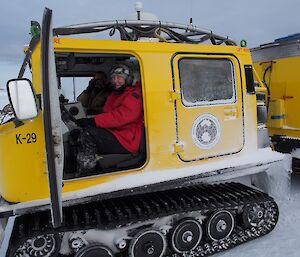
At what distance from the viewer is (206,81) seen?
3.54 m

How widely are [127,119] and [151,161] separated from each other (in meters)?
0.48

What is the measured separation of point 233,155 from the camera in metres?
3.66

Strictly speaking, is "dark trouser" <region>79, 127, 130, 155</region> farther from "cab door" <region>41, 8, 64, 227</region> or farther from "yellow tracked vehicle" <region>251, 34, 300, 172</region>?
"yellow tracked vehicle" <region>251, 34, 300, 172</region>

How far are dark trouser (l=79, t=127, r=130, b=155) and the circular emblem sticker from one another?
776 mm

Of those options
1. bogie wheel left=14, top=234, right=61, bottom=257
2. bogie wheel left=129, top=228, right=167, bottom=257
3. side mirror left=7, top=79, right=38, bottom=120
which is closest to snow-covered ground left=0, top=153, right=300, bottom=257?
bogie wheel left=129, top=228, right=167, bottom=257

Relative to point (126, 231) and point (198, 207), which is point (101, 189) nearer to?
point (126, 231)

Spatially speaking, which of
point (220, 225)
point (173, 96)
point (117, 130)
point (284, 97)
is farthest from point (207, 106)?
point (284, 97)

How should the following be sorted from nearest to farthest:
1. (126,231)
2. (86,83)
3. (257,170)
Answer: (126,231) → (257,170) → (86,83)

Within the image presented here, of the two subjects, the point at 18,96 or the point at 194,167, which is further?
the point at 194,167

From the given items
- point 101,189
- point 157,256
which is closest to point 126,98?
point 101,189

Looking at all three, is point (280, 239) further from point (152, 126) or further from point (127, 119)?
point (127, 119)

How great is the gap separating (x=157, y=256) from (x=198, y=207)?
0.66 meters

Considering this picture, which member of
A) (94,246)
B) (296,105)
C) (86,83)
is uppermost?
(86,83)

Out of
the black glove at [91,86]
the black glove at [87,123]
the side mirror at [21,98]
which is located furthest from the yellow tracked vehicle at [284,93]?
the side mirror at [21,98]
